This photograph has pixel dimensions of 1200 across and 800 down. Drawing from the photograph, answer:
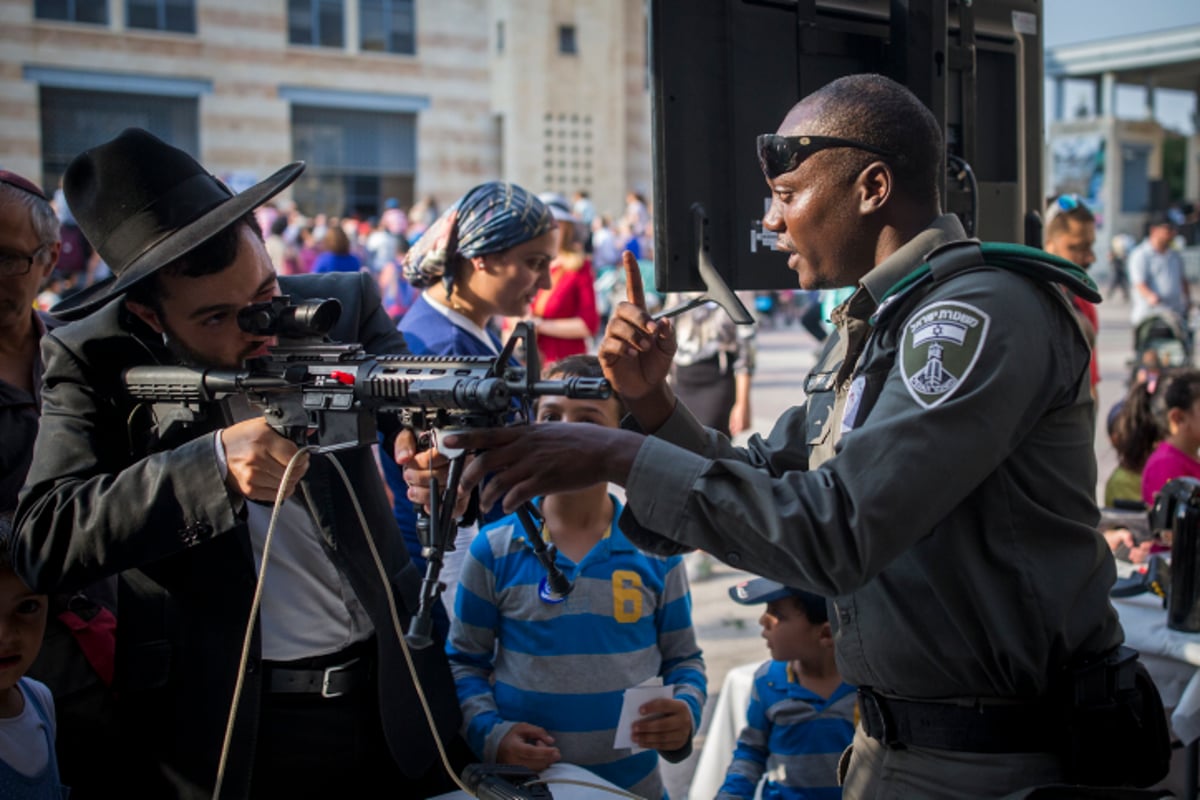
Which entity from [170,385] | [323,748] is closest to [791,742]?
[323,748]

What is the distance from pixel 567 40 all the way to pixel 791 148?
31.2 metres

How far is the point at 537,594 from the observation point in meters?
2.82

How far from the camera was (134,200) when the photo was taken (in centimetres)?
216

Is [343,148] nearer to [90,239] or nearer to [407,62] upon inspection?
[407,62]

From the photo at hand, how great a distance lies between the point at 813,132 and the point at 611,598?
4.75 ft

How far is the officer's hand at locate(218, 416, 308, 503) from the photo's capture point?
1906mm

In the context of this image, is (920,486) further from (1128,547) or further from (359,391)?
(1128,547)

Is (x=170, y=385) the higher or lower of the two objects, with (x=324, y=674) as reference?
higher

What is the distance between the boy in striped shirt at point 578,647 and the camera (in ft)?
8.91

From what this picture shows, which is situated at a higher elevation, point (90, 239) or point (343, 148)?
point (343, 148)

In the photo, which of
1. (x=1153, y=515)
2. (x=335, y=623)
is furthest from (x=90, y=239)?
(x=1153, y=515)

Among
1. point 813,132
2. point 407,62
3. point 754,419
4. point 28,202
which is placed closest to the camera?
point 813,132

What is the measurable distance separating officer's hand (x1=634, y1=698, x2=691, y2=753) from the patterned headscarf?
1629 millimetres

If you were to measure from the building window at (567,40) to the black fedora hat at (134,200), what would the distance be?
3057 cm
